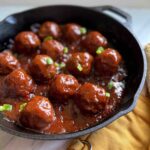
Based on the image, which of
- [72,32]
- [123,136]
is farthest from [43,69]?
[123,136]

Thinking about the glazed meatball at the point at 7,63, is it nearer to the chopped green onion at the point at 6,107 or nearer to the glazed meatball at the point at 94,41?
the chopped green onion at the point at 6,107

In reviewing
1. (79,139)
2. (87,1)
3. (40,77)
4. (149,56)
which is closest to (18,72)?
(40,77)

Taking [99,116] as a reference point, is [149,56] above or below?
above

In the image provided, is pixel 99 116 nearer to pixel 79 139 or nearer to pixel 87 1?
pixel 79 139

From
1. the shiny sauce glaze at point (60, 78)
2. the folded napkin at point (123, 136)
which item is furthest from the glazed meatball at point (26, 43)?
the folded napkin at point (123, 136)

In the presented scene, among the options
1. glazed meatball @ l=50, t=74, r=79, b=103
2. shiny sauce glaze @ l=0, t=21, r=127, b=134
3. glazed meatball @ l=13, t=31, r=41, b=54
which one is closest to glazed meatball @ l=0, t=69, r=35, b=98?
shiny sauce glaze @ l=0, t=21, r=127, b=134

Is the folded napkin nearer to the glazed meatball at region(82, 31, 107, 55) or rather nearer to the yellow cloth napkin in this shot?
the yellow cloth napkin
